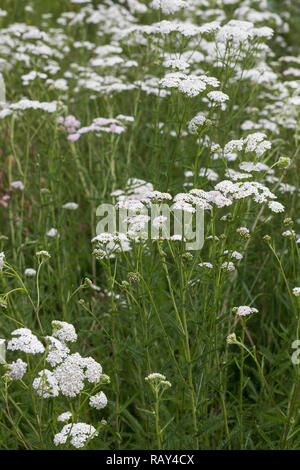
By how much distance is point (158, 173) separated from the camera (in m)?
3.09

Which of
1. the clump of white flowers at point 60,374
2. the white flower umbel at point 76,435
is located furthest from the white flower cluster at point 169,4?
the white flower umbel at point 76,435

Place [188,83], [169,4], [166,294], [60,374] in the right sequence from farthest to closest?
[169,4] → [166,294] → [188,83] → [60,374]

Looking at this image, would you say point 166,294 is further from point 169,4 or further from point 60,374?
point 169,4

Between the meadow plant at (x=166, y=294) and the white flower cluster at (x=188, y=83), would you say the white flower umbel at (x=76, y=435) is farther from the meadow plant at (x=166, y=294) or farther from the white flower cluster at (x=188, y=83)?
the white flower cluster at (x=188, y=83)

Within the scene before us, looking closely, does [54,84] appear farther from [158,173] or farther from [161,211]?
[161,211]

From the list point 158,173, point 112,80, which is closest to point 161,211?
point 158,173

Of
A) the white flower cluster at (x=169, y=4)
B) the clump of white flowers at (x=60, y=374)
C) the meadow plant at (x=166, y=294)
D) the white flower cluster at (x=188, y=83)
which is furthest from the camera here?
the white flower cluster at (x=169, y=4)

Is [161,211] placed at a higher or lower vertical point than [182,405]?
higher

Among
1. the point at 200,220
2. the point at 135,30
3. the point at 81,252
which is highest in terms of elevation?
the point at 135,30

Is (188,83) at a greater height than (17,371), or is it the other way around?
(188,83)

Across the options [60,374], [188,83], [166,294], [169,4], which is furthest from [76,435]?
[169,4]
